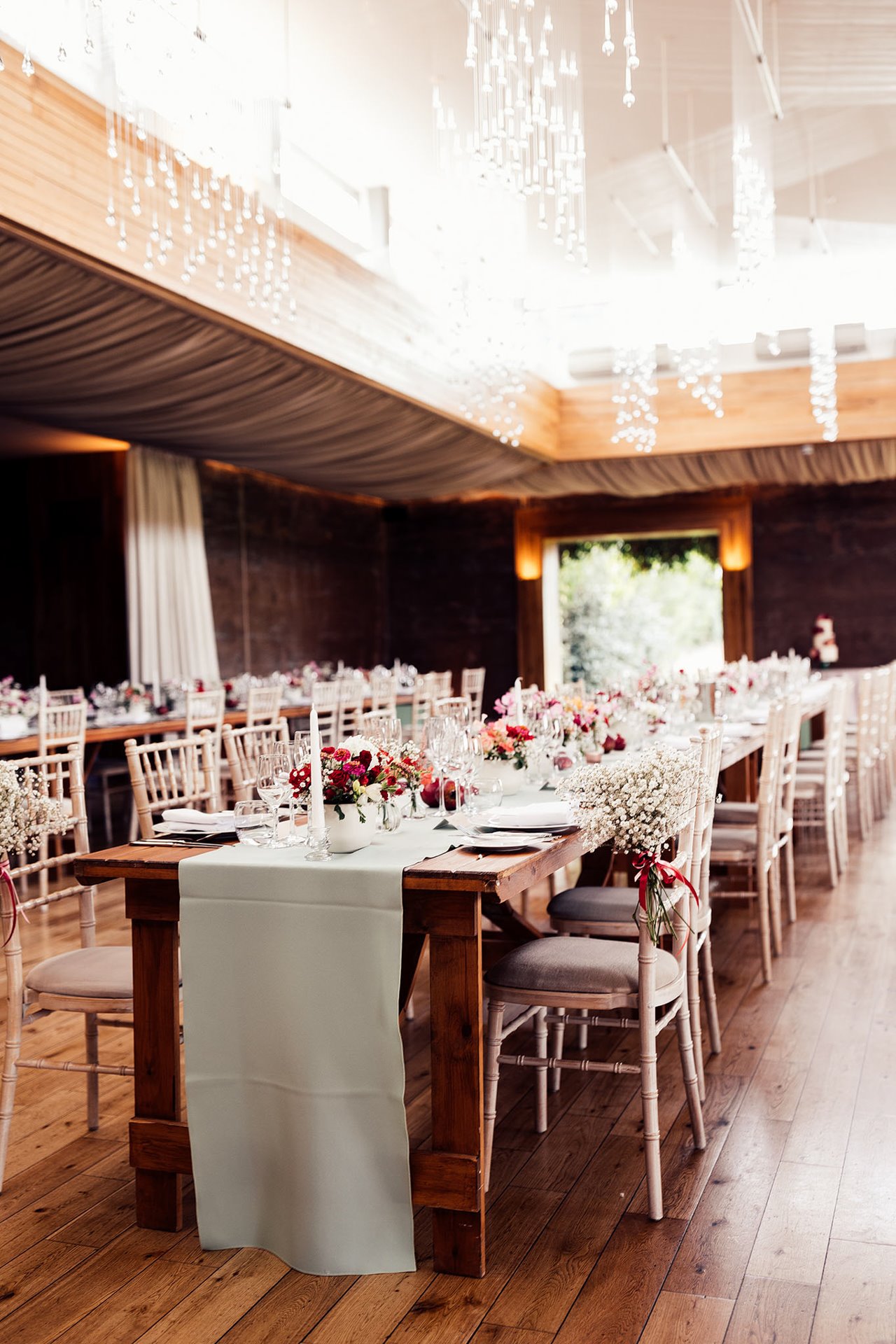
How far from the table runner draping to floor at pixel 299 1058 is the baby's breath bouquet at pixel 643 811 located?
45 centimetres

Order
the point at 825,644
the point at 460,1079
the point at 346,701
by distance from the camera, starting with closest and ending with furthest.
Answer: the point at 460,1079, the point at 346,701, the point at 825,644

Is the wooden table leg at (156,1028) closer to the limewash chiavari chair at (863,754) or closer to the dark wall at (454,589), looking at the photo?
the limewash chiavari chair at (863,754)

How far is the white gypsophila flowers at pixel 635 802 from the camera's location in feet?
9.78

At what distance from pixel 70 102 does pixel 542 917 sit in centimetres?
446

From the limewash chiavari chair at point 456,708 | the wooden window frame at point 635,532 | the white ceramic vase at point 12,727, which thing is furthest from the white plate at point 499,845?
the wooden window frame at point 635,532

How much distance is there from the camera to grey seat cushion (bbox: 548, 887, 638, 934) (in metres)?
3.78

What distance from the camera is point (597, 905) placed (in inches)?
152

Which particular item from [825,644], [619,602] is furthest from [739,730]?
[619,602]

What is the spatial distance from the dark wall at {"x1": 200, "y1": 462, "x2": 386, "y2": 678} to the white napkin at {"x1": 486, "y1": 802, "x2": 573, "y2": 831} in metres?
9.21

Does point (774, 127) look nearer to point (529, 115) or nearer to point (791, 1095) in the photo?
point (529, 115)

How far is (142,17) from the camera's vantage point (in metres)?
5.50

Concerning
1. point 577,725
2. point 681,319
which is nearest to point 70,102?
point 577,725

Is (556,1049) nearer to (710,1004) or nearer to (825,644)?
(710,1004)

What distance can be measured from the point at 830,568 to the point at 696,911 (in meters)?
11.4
